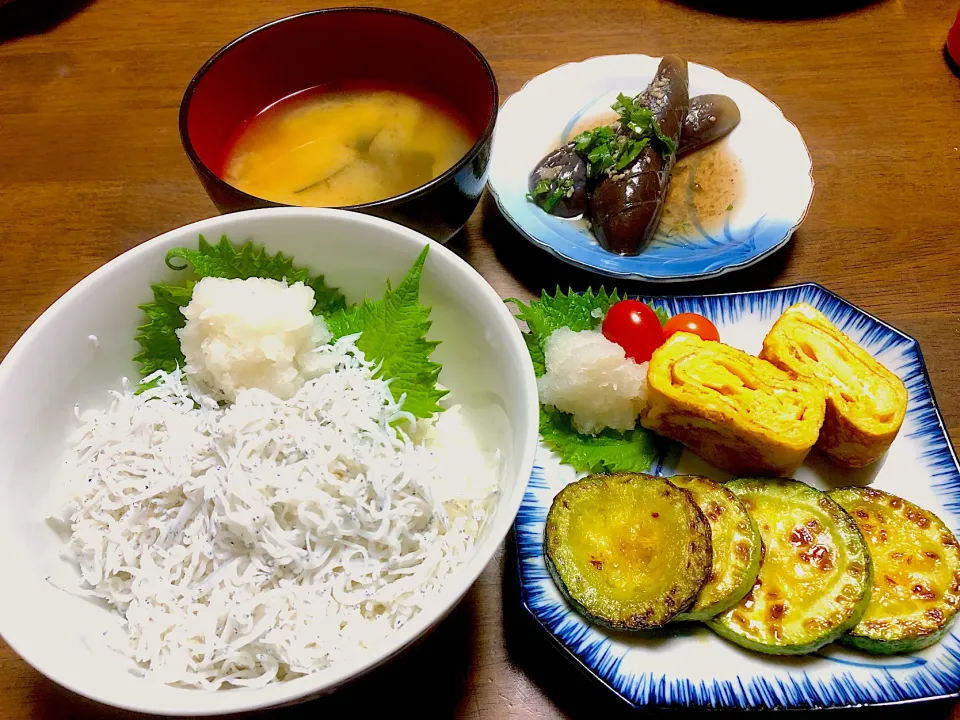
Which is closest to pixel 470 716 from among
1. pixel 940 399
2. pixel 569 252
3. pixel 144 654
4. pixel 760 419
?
pixel 144 654

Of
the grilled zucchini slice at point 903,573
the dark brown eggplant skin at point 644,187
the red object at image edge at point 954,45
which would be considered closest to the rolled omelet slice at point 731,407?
the grilled zucchini slice at point 903,573

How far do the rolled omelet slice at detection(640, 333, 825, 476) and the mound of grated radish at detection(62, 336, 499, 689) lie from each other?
19.5 inches

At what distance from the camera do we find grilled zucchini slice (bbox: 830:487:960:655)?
1.10 meters

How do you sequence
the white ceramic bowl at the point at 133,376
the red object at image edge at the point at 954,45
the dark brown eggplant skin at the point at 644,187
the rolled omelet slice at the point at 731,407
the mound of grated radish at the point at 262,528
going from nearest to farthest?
the white ceramic bowl at the point at 133,376, the mound of grated radish at the point at 262,528, the rolled omelet slice at the point at 731,407, the dark brown eggplant skin at the point at 644,187, the red object at image edge at the point at 954,45

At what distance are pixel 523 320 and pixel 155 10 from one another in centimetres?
175

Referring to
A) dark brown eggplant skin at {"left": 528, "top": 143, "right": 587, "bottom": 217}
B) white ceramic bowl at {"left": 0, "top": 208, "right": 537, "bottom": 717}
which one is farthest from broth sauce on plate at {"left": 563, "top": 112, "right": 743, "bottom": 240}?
white ceramic bowl at {"left": 0, "top": 208, "right": 537, "bottom": 717}

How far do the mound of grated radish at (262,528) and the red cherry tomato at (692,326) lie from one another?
0.67 m

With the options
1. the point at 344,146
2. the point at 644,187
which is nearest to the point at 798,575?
the point at 644,187

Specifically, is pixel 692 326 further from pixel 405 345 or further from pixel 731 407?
pixel 405 345

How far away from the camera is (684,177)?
1992 millimetres

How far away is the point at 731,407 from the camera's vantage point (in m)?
1.28

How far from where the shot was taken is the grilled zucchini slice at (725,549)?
1.09 meters

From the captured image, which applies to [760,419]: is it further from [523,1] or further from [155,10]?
[155,10]

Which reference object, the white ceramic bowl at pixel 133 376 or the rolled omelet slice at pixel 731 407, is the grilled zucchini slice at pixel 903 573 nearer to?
the rolled omelet slice at pixel 731 407
